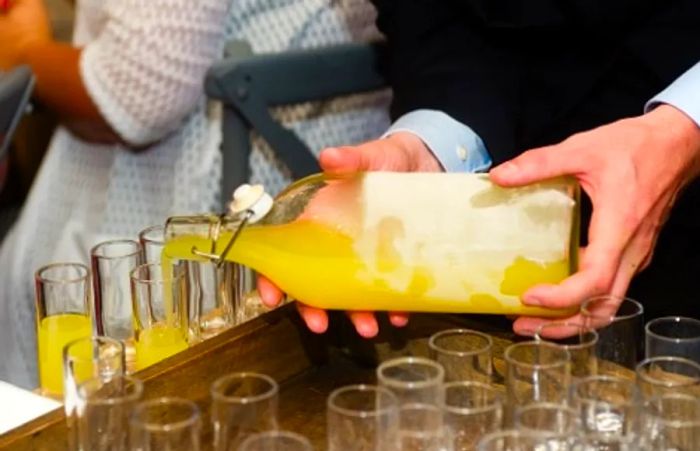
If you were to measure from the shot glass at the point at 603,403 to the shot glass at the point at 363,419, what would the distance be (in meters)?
0.13

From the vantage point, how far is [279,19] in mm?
1760

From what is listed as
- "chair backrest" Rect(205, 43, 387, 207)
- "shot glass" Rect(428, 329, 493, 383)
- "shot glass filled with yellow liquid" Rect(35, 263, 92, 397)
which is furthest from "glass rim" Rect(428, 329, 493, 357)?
"chair backrest" Rect(205, 43, 387, 207)

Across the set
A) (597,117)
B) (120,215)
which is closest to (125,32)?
(120,215)

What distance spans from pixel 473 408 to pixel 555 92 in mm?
543

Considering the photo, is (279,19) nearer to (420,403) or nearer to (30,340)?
(30,340)

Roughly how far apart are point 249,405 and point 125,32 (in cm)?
98

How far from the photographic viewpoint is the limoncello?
3.00 feet

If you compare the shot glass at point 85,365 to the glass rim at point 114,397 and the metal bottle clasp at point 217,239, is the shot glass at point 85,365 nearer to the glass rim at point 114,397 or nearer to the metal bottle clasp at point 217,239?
the glass rim at point 114,397

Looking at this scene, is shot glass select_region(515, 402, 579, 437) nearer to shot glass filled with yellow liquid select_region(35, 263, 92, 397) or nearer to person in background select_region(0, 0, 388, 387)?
shot glass filled with yellow liquid select_region(35, 263, 92, 397)

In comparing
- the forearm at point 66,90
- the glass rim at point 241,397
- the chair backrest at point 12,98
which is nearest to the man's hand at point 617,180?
the glass rim at point 241,397

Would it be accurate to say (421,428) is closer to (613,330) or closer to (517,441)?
(517,441)

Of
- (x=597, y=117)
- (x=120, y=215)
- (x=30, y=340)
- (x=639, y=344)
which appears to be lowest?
(x=30, y=340)

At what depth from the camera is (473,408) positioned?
2.72 feet

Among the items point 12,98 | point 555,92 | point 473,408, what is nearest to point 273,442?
point 473,408
